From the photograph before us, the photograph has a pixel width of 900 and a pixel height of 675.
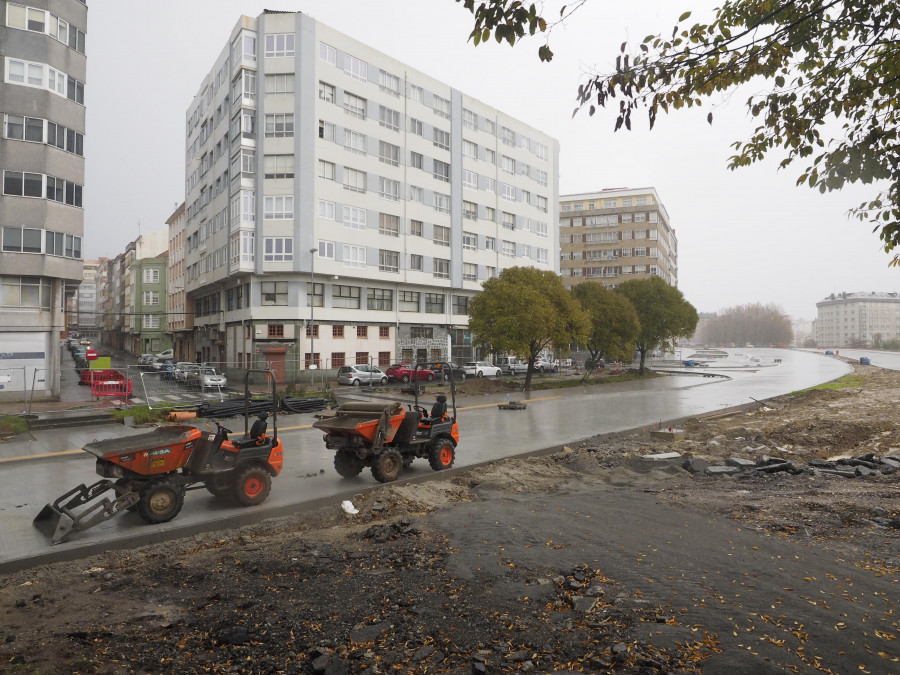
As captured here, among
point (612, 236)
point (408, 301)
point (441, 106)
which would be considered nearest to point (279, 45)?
point (441, 106)

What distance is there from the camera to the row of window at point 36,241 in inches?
935

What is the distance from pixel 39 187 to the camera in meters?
24.3

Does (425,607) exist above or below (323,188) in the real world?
below

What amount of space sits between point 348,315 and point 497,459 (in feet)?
96.3

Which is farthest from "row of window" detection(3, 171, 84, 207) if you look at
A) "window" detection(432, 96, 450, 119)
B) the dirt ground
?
"window" detection(432, 96, 450, 119)

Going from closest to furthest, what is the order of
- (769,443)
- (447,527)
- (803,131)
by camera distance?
(803,131) < (447,527) < (769,443)

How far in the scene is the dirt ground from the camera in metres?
3.95

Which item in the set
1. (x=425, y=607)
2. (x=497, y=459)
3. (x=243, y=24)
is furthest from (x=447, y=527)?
(x=243, y=24)

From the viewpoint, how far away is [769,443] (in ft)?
46.9

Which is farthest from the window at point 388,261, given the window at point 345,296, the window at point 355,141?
the window at point 355,141

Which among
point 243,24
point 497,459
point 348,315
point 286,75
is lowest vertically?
point 497,459

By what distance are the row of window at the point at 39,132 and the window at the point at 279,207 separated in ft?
42.1

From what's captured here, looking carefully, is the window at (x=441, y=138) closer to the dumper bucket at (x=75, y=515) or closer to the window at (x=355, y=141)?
the window at (x=355, y=141)

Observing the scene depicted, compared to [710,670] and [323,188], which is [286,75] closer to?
[323,188]
